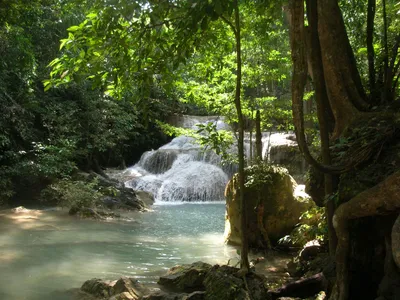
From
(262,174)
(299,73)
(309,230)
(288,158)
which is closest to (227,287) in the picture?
(309,230)

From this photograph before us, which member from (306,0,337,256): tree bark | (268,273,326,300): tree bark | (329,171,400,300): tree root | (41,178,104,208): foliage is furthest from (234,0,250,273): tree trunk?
(41,178,104,208): foliage

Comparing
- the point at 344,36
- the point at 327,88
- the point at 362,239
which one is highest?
the point at 344,36

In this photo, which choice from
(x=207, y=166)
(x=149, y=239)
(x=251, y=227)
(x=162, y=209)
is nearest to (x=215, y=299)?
(x=251, y=227)

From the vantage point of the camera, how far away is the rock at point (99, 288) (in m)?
4.93

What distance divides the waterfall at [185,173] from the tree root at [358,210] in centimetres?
1209

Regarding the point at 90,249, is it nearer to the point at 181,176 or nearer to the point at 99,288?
the point at 99,288

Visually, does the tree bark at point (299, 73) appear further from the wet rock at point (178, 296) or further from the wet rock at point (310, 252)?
the wet rock at point (310, 252)

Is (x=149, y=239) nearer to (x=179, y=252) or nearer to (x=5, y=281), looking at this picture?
(x=179, y=252)

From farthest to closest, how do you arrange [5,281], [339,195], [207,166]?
1. [207,166]
2. [5,281]
3. [339,195]

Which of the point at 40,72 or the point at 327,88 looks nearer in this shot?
the point at 327,88

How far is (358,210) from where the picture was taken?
330cm

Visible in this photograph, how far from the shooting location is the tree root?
303cm

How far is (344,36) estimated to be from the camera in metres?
4.55

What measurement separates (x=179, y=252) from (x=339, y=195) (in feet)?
15.7
